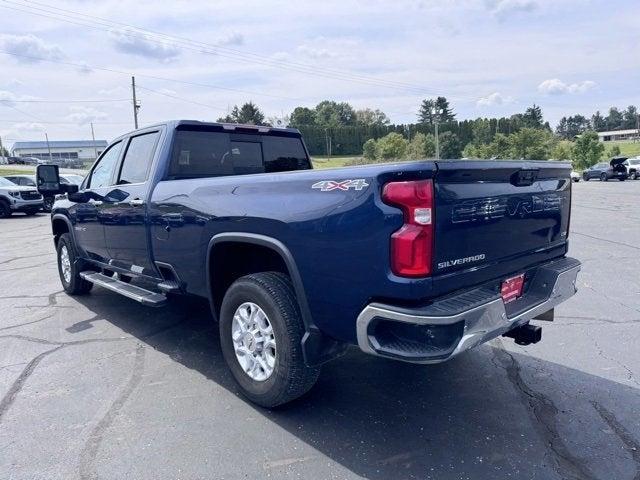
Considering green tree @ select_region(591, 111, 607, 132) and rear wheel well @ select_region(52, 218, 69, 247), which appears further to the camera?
green tree @ select_region(591, 111, 607, 132)

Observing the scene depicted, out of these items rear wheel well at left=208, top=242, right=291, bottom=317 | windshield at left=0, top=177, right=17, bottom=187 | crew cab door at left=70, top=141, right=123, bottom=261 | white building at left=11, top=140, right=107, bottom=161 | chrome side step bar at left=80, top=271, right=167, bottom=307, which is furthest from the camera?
white building at left=11, top=140, right=107, bottom=161

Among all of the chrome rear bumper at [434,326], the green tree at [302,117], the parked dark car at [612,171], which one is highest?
the green tree at [302,117]

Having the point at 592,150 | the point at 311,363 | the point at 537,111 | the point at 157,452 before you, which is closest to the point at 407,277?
the point at 311,363

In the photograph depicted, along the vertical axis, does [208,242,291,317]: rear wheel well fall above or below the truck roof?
below

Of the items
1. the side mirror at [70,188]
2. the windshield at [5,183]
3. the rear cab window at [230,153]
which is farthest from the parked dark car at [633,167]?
the side mirror at [70,188]

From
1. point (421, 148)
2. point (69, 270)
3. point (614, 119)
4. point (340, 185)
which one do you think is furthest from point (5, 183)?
point (614, 119)

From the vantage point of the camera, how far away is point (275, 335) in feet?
10.4

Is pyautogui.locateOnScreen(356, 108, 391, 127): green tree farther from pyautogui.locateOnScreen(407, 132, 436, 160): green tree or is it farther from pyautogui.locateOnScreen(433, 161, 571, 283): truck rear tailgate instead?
pyautogui.locateOnScreen(433, 161, 571, 283): truck rear tailgate

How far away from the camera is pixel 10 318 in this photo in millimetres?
5688

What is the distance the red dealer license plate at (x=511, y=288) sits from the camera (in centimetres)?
317

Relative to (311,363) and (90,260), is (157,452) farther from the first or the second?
(90,260)

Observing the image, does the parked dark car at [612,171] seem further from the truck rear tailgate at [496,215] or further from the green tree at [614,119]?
the green tree at [614,119]

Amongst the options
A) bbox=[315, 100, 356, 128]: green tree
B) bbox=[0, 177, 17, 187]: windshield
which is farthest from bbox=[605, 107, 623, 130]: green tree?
bbox=[0, 177, 17, 187]: windshield

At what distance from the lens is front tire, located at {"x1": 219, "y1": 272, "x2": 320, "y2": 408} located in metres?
3.13
